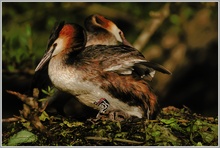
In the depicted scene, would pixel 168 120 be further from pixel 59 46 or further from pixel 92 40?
pixel 92 40

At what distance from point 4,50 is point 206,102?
494cm

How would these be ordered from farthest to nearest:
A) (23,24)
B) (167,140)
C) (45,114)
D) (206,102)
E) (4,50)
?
(206,102), (23,24), (4,50), (45,114), (167,140)

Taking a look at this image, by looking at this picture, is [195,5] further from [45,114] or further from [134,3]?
[45,114]

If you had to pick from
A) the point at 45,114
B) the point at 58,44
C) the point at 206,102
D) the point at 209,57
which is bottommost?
the point at 206,102

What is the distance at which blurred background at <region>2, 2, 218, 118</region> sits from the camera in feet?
34.4

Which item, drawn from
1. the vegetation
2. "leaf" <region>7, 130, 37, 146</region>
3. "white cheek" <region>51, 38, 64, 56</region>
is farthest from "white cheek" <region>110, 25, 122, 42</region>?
"leaf" <region>7, 130, 37, 146</region>

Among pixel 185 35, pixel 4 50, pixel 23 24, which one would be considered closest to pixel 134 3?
pixel 185 35

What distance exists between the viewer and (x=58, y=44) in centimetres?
626

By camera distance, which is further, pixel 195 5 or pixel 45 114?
pixel 195 5

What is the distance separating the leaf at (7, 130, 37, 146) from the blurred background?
3.84m

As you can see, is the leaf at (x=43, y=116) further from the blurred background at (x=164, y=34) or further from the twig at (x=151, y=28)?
the twig at (x=151, y=28)

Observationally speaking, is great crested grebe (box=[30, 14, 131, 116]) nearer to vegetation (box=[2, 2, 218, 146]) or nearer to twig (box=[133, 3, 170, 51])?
vegetation (box=[2, 2, 218, 146])

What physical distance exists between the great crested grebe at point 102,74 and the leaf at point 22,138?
497mm

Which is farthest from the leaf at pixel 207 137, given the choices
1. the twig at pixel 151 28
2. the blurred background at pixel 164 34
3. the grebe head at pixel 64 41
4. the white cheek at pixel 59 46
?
the twig at pixel 151 28
